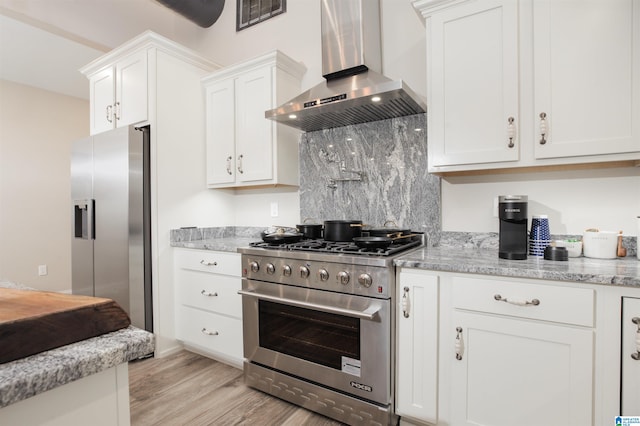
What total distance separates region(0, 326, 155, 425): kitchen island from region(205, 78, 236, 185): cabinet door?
93.1 inches

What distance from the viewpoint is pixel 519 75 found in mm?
1717

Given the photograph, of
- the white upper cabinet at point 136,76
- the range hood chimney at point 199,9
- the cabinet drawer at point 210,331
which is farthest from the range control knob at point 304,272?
the range hood chimney at point 199,9

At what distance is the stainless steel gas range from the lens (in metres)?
1.70

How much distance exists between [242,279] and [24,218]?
3.79 meters

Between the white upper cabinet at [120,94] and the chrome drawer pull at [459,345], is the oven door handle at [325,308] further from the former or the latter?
the white upper cabinet at [120,94]

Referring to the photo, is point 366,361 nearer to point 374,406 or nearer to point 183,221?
point 374,406

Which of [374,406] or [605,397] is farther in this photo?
[374,406]

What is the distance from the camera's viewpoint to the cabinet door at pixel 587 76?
1.51 metres

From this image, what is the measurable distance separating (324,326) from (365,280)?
0.39m

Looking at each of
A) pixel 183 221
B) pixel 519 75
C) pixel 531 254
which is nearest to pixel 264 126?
pixel 183 221

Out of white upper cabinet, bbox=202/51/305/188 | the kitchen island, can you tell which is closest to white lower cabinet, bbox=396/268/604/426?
the kitchen island

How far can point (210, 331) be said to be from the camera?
2.49 metres

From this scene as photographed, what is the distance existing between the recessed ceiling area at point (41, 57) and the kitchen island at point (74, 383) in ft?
12.4

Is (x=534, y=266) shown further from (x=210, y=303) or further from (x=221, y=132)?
(x=221, y=132)
